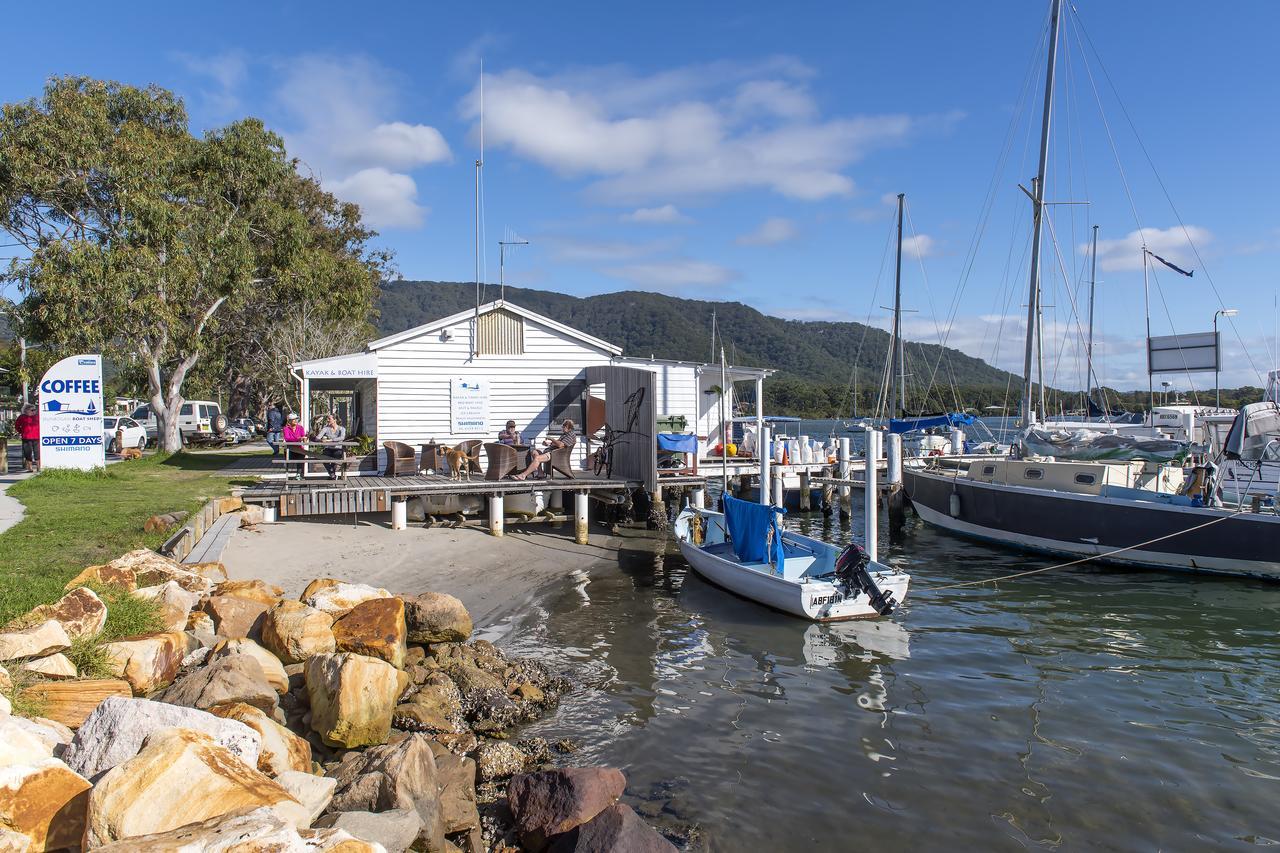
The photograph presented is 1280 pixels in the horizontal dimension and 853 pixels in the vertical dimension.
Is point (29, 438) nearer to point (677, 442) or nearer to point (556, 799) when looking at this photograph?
point (677, 442)

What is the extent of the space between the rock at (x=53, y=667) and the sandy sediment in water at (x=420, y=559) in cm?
583

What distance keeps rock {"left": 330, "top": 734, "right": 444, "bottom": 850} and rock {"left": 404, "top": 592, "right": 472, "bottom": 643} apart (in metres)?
3.89

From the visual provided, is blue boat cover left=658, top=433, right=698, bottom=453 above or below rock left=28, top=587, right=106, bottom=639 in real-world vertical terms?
above

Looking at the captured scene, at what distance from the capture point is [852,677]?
1031 cm

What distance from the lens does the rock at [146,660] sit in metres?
6.85

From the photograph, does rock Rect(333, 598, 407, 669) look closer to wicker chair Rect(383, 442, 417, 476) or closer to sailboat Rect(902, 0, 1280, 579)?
wicker chair Rect(383, 442, 417, 476)

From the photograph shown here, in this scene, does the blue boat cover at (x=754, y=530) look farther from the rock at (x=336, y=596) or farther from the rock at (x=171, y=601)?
the rock at (x=171, y=601)

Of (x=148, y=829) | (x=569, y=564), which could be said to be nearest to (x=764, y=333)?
(x=569, y=564)

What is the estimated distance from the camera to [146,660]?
22.9ft

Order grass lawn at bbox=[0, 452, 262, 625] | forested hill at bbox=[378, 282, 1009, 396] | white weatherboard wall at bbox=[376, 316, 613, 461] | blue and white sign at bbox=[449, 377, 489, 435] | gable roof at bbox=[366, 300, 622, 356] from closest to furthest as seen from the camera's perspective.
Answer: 1. grass lawn at bbox=[0, 452, 262, 625]
2. gable roof at bbox=[366, 300, 622, 356]
3. white weatherboard wall at bbox=[376, 316, 613, 461]
4. blue and white sign at bbox=[449, 377, 489, 435]
5. forested hill at bbox=[378, 282, 1009, 396]

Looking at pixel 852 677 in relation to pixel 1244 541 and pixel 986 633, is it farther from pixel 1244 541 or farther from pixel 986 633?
pixel 1244 541

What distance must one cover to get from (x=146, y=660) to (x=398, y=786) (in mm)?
2839

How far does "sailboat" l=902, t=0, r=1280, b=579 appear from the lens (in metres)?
16.4

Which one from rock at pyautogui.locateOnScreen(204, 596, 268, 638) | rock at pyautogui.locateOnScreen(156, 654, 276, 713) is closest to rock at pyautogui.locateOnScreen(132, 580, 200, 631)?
rock at pyautogui.locateOnScreen(204, 596, 268, 638)
